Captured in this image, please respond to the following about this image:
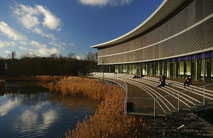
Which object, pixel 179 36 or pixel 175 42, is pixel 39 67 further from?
pixel 179 36

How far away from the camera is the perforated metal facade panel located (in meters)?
15.0

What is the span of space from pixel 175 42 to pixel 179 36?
1.15 meters

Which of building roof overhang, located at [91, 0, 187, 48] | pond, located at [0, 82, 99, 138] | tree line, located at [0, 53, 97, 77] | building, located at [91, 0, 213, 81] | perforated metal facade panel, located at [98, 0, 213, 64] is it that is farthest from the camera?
tree line, located at [0, 53, 97, 77]

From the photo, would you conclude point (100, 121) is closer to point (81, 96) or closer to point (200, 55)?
point (81, 96)

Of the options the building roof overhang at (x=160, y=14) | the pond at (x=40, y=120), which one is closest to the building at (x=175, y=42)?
the building roof overhang at (x=160, y=14)

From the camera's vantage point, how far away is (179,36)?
1978cm

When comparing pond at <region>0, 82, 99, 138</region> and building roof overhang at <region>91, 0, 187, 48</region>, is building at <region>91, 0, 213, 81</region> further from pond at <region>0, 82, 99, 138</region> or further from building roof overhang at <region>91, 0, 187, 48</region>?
pond at <region>0, 82, 99, 138</region>

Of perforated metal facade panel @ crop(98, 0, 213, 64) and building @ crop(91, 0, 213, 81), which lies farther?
building @ crop(91, 0, 213, 81)

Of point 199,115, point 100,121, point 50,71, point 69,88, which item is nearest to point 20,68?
point 50,71

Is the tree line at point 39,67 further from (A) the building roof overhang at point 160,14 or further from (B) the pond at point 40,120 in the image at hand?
(B) the pond at point 40,120

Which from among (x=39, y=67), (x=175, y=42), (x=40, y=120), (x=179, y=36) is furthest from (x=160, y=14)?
(x=39, y=67)

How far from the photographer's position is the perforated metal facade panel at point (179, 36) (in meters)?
15.0

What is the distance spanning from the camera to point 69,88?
16.6 m

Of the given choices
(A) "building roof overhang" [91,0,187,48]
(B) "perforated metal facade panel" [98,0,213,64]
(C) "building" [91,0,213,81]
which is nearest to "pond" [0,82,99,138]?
(C) "building" [91,0,213,81]
